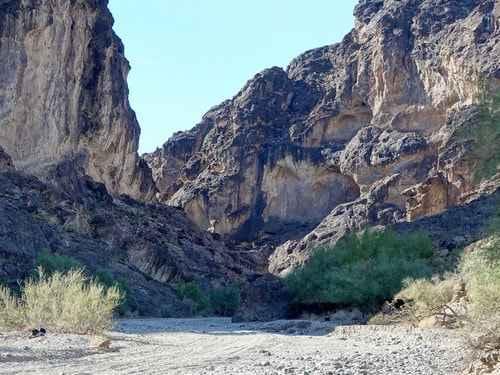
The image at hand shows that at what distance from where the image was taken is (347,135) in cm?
7975

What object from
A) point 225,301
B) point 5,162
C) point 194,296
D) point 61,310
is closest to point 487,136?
point 61,310

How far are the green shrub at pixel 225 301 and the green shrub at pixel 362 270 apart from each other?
10400 millimetres

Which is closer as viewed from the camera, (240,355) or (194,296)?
(240,355)

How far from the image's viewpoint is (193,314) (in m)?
40.5

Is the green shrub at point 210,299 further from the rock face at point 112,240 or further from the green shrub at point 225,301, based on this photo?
the rock face at point 112,240

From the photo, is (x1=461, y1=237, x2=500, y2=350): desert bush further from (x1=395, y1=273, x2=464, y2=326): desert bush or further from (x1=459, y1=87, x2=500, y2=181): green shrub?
(x1=395, y1=273, x2=464, y2=326): desert bush

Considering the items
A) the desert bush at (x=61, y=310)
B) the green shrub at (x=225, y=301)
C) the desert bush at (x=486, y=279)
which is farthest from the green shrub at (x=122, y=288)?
the desert bush at (x=486, y=279)

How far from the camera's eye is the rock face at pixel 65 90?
47250mm

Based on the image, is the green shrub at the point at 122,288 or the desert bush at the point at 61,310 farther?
the green shrub at the point at 122,288

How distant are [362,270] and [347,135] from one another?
53.6 m

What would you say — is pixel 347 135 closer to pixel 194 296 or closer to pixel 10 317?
pixel 194 296

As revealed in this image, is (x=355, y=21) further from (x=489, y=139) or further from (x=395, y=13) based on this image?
(x=489, y=139)

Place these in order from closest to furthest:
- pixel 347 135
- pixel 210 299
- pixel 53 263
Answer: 1. pixel 53 263
2. pixel 210 299
3. pixel 347 135

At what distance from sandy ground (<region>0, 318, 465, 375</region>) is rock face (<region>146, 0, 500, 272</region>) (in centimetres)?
4194
